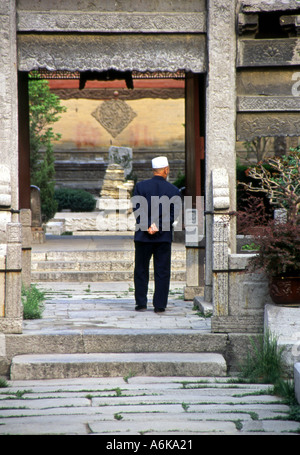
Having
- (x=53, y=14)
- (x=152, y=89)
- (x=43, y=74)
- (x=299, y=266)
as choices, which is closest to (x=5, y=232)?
(x=53, y=14)

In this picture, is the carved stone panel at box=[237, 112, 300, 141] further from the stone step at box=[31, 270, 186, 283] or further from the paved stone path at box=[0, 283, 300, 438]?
the stone step at box=[31, 270, 186, 283]

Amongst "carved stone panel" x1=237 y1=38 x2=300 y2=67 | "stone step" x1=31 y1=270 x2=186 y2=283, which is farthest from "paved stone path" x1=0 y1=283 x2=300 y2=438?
"stone step" x1=31 y1=270 x2=186 y2=283

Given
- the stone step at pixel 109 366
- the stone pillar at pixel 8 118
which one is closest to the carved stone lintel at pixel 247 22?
the stone pillar at pixel 8 118

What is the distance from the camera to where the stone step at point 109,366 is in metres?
5.77

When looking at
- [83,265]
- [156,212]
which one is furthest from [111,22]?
[83,265]

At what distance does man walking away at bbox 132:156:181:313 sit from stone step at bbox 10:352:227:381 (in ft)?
5.64

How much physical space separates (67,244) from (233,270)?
22.0 feet

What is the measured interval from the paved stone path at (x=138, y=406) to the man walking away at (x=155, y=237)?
0.99 m

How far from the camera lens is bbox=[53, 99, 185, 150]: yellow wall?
90.4 ft

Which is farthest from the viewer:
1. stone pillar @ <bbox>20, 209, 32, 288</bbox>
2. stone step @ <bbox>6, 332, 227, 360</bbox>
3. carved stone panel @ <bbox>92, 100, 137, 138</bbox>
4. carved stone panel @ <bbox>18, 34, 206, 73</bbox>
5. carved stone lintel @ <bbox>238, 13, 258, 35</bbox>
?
carved stone panel @ <bbox>92, 100, 137, 138</bbox>

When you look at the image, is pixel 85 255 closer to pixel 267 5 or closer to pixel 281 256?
pixel 267 5

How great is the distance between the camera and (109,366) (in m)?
5.83

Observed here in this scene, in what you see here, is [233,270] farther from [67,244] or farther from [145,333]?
[67,244]

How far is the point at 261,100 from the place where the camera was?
290 inches
